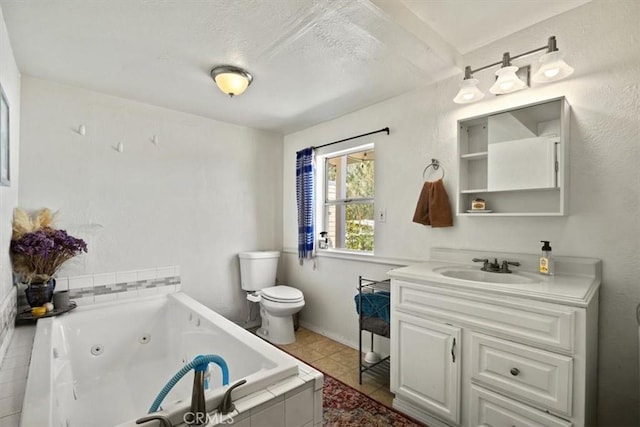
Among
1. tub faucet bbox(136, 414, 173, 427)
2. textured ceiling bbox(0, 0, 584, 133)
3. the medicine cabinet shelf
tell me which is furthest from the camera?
the medicine cabinet shelf

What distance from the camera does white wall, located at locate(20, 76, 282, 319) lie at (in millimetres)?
2262

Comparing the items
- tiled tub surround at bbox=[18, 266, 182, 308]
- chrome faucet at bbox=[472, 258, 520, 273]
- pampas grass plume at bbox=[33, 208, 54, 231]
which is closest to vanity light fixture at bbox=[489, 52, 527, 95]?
chrome faucet at bbox=[472, 258, 520, 273]

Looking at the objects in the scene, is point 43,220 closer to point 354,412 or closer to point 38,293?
point 38,293

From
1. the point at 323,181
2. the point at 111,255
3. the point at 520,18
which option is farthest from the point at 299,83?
the point at 111,255

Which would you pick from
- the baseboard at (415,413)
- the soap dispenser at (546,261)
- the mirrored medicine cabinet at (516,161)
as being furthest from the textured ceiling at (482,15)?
the baseboard at (415,413)

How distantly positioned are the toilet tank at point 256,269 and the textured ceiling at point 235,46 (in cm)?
152

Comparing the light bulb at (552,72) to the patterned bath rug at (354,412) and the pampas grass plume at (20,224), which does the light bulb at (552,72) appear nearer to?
the patterned bath rug at (354,412)

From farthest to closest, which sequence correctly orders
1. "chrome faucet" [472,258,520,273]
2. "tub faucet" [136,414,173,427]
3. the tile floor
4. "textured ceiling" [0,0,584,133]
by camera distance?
the tile floor, "chrome faucet" [472,258,520,273], "textured ceiling" [0,0,584,133], "tub faucet" [136,414,173,427]

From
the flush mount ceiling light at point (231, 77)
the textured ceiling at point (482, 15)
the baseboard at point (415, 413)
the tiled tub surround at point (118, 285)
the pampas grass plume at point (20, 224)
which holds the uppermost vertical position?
the textured ceiling at point (482, 15)

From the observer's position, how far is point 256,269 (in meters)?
3.16

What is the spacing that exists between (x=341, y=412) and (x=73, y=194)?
2482 mm

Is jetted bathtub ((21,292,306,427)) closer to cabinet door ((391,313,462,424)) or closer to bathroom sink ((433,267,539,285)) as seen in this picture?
cabinet door ((391,313,462,424))

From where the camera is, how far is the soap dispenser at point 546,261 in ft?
5.43

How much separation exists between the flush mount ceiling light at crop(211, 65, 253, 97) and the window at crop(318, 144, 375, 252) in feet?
3.95
